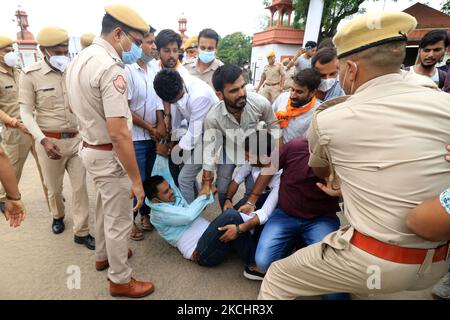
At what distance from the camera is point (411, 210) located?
1089 mm

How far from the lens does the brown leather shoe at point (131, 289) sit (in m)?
1.95

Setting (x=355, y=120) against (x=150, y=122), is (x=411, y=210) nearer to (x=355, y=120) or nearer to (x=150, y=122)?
(x=355, y=120)

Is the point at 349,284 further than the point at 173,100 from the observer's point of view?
Answer: No

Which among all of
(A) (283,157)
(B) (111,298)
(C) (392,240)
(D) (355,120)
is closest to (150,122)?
(A) (283,157)

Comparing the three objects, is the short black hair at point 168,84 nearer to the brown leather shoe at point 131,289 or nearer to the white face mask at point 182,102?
the white face mask at point 182,102

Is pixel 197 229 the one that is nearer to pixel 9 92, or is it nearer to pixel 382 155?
pixel 382 155

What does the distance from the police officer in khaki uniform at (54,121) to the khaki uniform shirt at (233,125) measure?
1.19 metres

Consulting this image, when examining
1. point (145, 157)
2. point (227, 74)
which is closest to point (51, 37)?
point (145, 157)

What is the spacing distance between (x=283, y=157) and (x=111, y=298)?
163 cm

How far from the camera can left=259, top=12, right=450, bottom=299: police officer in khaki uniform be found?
1.07 metres

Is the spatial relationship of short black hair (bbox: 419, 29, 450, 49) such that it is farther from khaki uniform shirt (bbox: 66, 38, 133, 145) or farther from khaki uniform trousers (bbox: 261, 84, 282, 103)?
khaki uniform trousers (bbox: 261, 84, 282, 103)

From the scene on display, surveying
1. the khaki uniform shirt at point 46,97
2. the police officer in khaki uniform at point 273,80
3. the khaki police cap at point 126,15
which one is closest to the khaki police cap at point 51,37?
the khaki uniform shirt at point 46,97

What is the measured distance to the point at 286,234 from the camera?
6.83 ft

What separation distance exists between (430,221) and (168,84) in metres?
1.97
